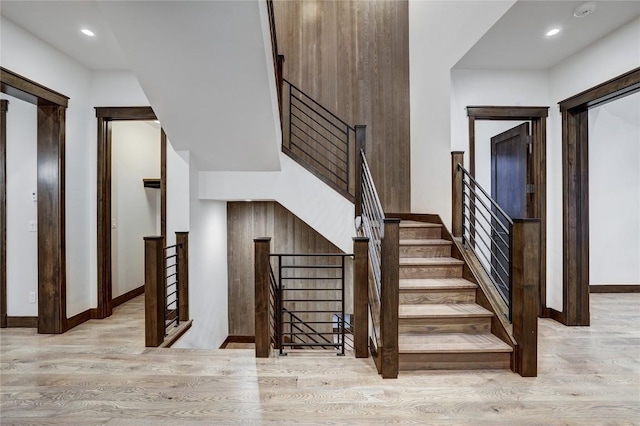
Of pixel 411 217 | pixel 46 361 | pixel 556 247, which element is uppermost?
pixel 411 217

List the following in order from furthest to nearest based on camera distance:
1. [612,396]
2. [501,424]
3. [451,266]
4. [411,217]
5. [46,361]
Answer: [411,217] → [451,266] → [46,361] → [612,396] → [501,424]

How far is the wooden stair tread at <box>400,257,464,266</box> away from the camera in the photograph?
320 centimetres

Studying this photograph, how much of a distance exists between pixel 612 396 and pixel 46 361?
13.3 feet

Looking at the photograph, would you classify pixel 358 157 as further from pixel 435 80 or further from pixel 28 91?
pixel 28 91

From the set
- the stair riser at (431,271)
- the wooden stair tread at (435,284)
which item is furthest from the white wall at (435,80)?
the wooden stair tread at (435,284)

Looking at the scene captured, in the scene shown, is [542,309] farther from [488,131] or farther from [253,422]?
[253,422]

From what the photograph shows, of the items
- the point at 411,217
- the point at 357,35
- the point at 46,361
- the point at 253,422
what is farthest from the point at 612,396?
the point at 357,35

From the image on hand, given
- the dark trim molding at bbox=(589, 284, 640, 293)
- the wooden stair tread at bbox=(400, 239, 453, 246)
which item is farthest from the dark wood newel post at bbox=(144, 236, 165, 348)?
the dark trim molding at bbox=(589, 284, 640, 293)

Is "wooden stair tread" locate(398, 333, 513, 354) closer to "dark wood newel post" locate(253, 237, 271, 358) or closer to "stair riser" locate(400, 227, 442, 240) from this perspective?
"dark wood newel post" locate(253, 237, 271, 358)

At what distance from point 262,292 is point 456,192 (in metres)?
2.18

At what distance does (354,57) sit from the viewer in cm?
475

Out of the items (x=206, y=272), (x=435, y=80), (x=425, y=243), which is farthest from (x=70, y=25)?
(x=425, y=243)

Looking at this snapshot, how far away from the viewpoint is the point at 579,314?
3369 millimetres

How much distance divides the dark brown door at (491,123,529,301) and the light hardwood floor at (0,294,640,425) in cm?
145
